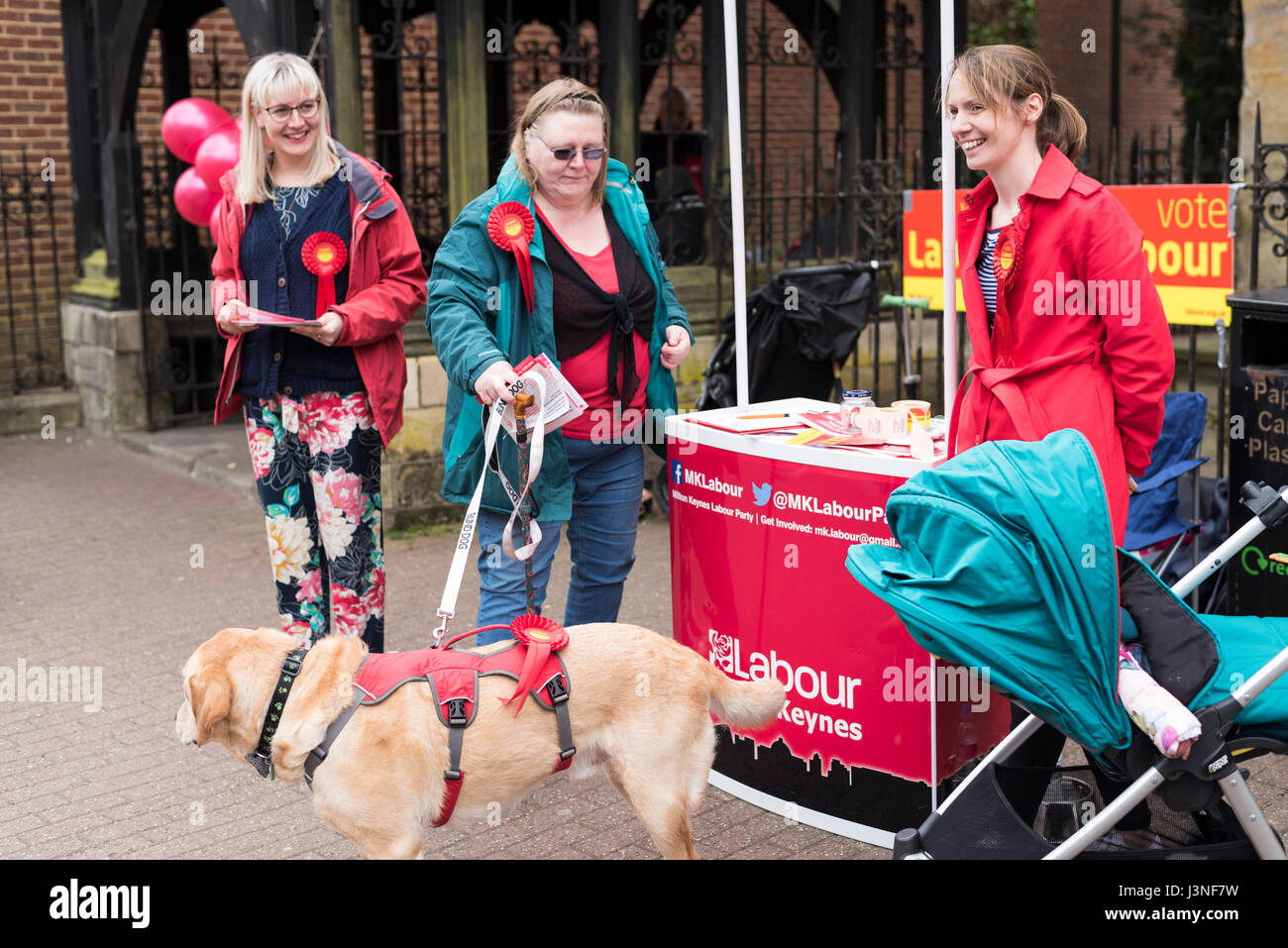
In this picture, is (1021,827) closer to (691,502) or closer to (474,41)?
(691,502)

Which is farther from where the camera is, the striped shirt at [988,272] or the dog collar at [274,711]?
the striped shirt at [988,272]

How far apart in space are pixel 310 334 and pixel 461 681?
1.58m

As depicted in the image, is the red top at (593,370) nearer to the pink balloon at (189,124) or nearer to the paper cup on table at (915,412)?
the paper cup on table at (915,412)

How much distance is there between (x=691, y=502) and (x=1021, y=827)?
5.11 feet

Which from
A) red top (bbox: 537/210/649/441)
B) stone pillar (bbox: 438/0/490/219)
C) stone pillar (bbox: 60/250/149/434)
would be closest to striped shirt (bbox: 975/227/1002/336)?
red top (bbox: 537/210/649/441)

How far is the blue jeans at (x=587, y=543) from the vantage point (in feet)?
13.1

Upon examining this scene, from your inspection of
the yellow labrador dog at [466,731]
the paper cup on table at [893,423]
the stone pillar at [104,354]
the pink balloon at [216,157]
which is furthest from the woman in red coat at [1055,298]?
the stone pillar at [104,354]

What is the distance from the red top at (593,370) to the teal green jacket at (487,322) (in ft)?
0.28

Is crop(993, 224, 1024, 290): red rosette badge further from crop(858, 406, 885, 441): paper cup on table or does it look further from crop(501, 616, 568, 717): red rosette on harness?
crop(501, 616, 568, 717): red rosette on harness

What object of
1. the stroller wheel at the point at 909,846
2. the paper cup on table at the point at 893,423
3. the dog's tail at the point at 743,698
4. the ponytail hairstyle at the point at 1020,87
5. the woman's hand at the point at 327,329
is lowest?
the stroller wheel at the point at 909,846

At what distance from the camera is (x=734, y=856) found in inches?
151

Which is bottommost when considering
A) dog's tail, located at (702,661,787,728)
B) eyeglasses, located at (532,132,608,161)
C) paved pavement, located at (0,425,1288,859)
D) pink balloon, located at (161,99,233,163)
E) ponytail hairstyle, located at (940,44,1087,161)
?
paved pavement, located at (0,425,1288,859)

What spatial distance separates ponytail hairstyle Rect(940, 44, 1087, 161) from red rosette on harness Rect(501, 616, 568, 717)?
5.46 ft

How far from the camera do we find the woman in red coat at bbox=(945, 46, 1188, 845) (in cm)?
322
